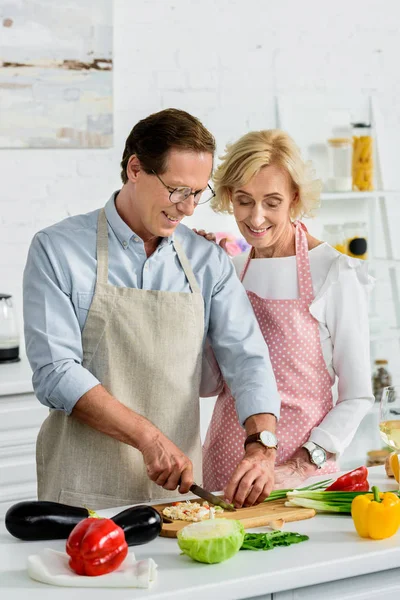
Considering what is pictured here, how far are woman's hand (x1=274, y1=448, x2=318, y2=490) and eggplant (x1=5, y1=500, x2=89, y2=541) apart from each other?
583mm

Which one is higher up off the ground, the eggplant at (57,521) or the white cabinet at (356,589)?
the eggplant at (57,521)

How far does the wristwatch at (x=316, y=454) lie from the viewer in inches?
91.7

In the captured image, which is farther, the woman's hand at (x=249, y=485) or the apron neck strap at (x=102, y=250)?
the apron neck strap at (x=102, y=250)

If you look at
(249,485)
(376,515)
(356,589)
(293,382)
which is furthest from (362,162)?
(356,589)

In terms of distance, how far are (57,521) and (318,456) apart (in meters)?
0.80

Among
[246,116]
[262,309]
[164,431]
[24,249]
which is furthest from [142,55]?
[164,431]

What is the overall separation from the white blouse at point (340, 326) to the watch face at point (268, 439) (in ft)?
0.82

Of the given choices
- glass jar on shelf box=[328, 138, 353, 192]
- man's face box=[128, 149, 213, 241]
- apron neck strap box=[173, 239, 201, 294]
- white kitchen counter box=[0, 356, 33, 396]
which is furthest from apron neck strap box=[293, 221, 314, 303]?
glass jar on shelf box=[328, 138, 353, 192]

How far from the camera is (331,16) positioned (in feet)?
14.9

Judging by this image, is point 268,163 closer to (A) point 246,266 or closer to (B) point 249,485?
(A) point 246,266

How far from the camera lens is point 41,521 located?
1796 mm

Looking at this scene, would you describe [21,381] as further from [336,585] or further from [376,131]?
Answer: [376,131]

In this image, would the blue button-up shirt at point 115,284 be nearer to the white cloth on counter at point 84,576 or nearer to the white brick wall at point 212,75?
the white cloth on counter at point 84,576

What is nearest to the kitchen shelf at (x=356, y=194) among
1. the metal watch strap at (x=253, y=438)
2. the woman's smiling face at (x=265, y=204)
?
the woman's smiling face at (x=265, y=204)
